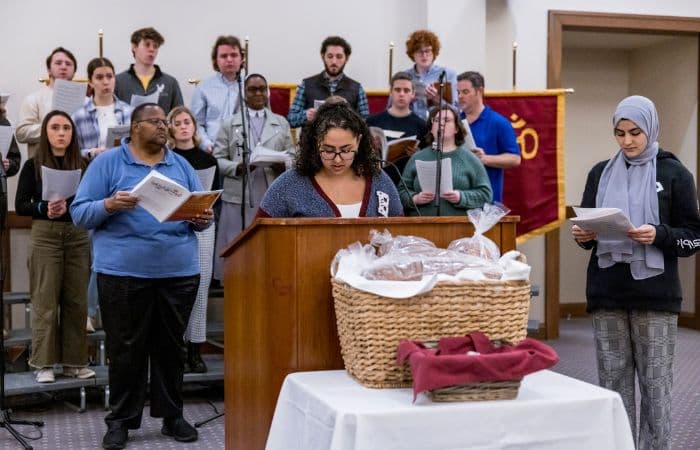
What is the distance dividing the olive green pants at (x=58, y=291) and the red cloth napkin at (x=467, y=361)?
319 cm

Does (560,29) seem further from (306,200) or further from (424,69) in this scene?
(306,200)

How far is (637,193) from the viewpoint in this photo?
321 cm

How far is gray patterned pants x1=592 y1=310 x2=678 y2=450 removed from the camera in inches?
124

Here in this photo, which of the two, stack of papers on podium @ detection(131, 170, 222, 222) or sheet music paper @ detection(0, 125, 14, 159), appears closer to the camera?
stack of papers on podium @ detection(131, 170, 222, 222)

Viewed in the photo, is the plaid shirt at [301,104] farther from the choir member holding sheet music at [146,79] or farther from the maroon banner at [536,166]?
the maroon banner at [536,166]

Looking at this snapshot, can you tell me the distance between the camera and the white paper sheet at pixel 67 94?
5125mm

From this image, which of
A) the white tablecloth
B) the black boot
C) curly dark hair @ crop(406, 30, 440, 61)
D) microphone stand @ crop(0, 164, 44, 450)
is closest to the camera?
the white tablecloth

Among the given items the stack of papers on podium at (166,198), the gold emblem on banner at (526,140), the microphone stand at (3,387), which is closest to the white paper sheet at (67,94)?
the microphone stand at (3,387)

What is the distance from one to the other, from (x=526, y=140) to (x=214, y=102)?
242cm

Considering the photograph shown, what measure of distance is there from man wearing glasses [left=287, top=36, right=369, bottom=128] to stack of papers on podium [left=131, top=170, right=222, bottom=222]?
2.20 meters

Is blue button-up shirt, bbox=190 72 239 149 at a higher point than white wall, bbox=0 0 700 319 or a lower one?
lower

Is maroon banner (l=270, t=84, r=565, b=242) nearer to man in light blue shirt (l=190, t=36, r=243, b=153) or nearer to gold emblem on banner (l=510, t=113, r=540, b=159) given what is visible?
gold emblem on banner (l=510, t=113, r=540, b=159)

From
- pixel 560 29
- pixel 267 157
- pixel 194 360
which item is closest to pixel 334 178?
pixel 267 157

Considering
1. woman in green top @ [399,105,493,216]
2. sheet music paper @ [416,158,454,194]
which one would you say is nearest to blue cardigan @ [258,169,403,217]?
sheet music paper @ [416,158,454,194]
